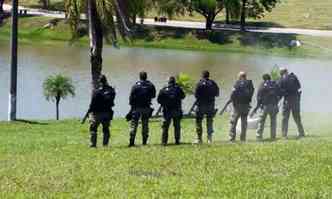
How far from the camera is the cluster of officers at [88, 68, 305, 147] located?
67.4 feet

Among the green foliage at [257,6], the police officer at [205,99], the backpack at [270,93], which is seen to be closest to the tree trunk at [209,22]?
the green foliage at [257,6]

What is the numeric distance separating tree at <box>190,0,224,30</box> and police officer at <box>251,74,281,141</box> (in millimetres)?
67683

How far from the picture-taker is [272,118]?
22.7 meters

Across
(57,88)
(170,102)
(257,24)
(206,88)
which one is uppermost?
(257,24)

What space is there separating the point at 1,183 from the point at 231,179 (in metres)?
4.14

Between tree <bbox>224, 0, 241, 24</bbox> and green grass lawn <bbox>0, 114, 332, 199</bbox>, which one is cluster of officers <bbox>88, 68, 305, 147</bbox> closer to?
green grass lawn <bbox>0, 114, 332, 199</bbox>

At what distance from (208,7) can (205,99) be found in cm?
6977

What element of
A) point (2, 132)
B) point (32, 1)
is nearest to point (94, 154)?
point (2, 132)

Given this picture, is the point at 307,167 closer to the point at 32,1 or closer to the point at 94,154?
the point at 94,154

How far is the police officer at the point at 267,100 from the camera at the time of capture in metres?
22.3

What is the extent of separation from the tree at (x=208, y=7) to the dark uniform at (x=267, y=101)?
67682 mm

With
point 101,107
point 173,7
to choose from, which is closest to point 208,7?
point 173,7

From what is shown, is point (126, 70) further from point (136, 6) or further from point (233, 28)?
point (233, 28)

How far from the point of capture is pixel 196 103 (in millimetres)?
21688
